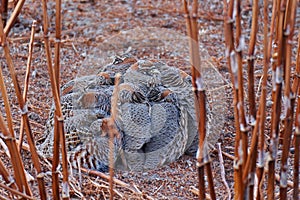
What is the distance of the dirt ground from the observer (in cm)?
179

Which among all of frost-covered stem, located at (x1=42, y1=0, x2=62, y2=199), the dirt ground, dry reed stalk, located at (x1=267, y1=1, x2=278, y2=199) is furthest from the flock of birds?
dry reed stalk, located at (x1=267, y1=1, x2=278, y2=199)

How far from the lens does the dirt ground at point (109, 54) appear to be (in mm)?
1789

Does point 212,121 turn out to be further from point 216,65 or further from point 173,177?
point 216,65

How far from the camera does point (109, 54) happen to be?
9.52 ft

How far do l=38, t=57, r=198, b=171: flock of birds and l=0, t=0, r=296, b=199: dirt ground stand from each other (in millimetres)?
57

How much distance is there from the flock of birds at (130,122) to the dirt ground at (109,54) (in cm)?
6

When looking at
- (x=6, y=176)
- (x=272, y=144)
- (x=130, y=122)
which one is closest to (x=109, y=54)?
(x=130, y=122)

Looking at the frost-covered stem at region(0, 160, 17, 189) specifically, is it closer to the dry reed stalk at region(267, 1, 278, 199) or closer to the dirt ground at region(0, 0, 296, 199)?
the dirt ground at region(0, 0, 296, 199)

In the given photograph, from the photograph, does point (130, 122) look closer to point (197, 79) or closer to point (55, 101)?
point (55, 101)

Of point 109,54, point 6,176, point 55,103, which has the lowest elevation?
point 109,54

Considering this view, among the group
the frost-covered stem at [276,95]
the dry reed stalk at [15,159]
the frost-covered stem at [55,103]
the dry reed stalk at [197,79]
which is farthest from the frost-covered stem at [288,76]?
the dry reed stalk at [15,159]

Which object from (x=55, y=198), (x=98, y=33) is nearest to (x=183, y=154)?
(x=55, y=198)

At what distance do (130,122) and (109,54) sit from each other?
1114 millimetres

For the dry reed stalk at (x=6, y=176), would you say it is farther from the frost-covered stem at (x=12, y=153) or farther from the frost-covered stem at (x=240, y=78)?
the frost-covered stem at (x=240, y=78)
